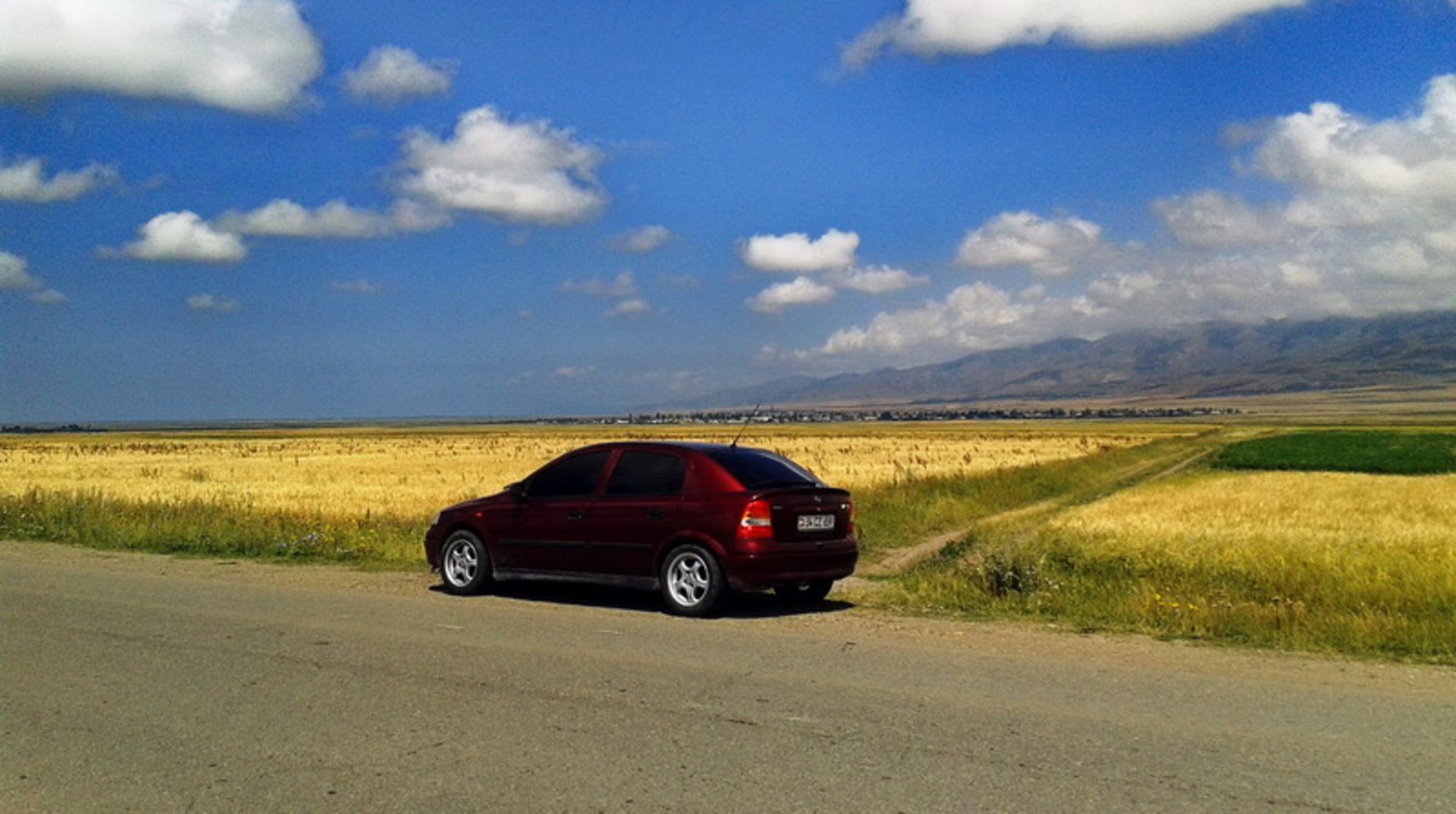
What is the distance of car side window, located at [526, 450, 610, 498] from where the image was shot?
1254 centimetres

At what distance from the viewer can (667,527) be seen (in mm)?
11695

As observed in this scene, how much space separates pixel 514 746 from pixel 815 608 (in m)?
5.96

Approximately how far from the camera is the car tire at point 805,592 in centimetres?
1229

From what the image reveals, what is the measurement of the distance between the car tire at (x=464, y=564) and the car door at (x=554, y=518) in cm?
23

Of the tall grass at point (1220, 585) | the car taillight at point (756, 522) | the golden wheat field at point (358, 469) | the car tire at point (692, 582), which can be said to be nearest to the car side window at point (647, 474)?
the car tire at point (692, 582)

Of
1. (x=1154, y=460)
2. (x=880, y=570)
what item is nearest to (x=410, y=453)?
(x=1154, y=460)

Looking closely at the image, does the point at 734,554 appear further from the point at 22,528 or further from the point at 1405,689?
the point at 22,528

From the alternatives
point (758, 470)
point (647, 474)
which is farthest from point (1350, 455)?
point (647, 474)

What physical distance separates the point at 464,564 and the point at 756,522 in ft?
12.2

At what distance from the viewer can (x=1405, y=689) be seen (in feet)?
26.5

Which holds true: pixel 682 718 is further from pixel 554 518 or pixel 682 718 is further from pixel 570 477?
pixel 570 477

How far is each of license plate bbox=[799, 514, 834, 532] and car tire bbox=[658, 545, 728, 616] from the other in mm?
955

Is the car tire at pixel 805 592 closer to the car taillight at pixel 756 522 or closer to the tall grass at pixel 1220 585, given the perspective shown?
the tall grass at pixel 1220 585

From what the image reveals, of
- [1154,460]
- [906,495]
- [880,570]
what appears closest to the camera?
[880,570]
